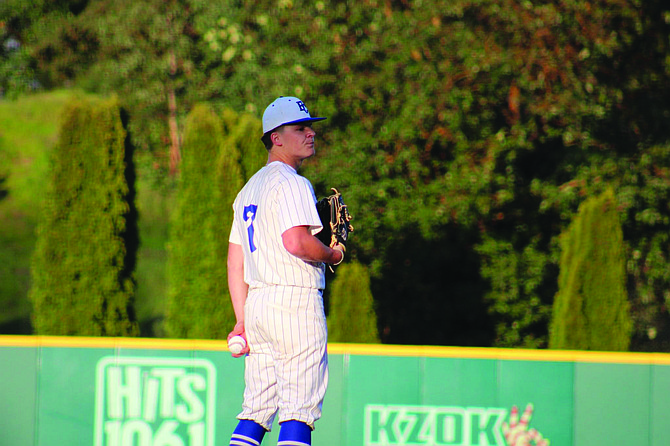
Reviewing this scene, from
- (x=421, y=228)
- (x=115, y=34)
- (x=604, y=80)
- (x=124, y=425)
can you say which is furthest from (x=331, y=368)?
(x=115, y=34)

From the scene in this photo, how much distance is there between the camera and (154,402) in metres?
5.12

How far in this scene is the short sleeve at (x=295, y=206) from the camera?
10.2 ft

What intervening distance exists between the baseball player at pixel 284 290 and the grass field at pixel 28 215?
12257 millimetres

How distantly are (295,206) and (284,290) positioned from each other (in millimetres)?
359

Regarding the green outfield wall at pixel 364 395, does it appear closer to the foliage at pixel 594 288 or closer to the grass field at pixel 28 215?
the foliage at pixel 594 288

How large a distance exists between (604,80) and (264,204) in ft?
32.0

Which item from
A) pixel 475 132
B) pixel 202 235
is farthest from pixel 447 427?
pixel 475 132

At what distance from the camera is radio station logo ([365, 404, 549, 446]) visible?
502 cm

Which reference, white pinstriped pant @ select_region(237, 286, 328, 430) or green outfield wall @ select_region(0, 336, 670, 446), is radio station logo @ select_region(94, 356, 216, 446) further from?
white pinstriped pant @ select_region(237, 286, 328, 430)

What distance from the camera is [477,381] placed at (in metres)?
5.05

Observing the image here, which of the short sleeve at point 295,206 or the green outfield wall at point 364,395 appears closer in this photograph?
the short sleeve at point 295,206

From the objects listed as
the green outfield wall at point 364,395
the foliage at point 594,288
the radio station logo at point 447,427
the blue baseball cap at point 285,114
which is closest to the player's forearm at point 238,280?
the blue baseball cap at point 285,114

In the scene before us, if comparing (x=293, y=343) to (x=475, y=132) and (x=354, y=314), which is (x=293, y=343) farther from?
(x=475, y=132)

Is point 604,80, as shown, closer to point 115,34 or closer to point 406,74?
point 406,74
